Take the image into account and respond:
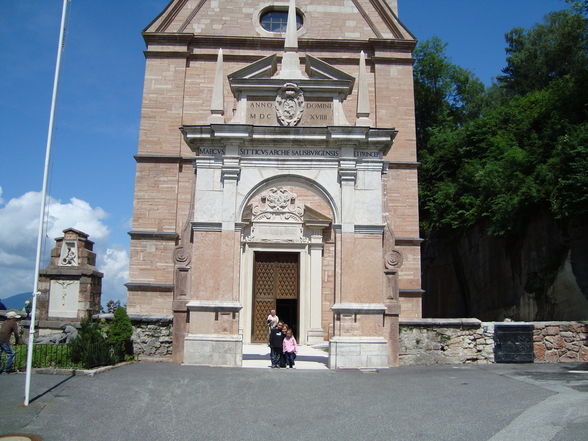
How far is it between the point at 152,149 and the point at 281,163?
963cm

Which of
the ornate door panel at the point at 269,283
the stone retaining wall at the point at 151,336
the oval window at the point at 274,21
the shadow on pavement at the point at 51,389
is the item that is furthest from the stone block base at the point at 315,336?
the oval window at the point at 274,21

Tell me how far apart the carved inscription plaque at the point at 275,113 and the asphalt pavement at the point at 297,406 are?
236 inches

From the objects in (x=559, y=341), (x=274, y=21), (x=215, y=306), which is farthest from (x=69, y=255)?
(x=559, y=341)

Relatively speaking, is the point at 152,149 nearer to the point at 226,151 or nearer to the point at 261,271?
the point at 261,271

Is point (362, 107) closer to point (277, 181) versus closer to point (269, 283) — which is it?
point (277, 181)

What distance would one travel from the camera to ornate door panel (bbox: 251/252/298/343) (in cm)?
1847

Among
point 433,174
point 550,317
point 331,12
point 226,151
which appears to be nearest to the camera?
point 226,151

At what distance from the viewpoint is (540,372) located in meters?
12.0

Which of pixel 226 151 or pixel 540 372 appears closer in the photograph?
pixel 540 372

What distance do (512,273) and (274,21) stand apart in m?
14.3

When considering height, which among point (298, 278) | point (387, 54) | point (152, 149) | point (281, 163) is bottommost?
point (298, 278)

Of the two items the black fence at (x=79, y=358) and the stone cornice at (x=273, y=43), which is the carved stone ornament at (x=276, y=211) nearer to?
the stone cornice at (x=273, y=43)

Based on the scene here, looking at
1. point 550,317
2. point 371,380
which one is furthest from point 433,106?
point 371,380

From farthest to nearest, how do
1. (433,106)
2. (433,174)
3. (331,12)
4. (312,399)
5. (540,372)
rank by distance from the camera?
(433,106), (433,174), (331,12), (540,372), (312,399)
